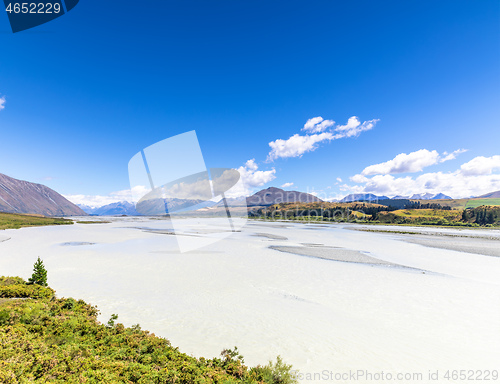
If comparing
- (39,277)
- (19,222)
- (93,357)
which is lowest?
(93,357)

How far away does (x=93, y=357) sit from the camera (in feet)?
22.0

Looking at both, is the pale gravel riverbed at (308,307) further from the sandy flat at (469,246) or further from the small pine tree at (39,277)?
the sandy flat at (469,246)

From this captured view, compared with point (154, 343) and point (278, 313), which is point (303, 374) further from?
point (154, 343)

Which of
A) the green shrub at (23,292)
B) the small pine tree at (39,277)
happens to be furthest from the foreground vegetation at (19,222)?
the green shrub at (23,292)

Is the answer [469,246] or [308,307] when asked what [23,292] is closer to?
[308,307]

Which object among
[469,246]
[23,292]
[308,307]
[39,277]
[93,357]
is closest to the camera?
[93,357]

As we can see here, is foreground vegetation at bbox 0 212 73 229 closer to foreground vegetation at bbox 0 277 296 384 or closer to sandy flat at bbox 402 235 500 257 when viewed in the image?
foreground vegetation at bbox 0 277 296 384

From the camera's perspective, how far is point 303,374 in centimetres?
727

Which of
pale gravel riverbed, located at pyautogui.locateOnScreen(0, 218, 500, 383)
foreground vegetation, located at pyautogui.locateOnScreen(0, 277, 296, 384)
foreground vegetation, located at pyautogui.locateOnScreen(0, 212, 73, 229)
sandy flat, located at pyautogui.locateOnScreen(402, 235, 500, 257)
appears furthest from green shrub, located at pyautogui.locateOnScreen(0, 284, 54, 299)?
foreground vegetation, located at pyautogui.locateOnScreen(0, 212, 73, 229)

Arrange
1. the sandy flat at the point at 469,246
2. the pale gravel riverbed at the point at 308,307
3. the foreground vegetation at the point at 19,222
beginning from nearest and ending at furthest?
the pale gravel riverbed at the point at 308,307
the sandy flat at the point at 469,246
the foreground vegetation at the point at 19,222

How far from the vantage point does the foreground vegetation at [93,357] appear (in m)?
5.75

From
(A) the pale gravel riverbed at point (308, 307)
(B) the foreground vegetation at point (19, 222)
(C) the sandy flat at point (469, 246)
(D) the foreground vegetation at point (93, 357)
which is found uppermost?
(B) the foreground vegetation at point (19, 222)

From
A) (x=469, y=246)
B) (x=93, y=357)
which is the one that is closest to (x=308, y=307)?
(x=93, y=357)

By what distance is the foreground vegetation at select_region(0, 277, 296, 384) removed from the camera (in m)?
5.75
